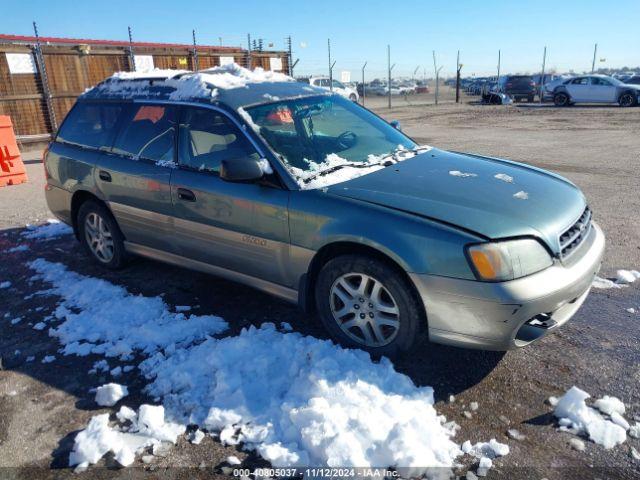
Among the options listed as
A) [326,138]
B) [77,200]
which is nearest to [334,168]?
[326,138]

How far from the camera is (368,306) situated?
3.18 meters

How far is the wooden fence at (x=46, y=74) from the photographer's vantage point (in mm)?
12844

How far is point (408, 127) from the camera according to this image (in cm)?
1795

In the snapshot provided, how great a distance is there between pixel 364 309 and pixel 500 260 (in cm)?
90

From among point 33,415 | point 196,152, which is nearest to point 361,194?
point 196,152

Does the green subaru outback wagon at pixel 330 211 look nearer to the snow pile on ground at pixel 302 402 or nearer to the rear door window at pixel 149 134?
the rear door window at pixel 149 134

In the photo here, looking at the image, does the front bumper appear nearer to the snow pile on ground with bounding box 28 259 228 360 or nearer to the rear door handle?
the snow pile on ground with bounding box 28 259 228 360

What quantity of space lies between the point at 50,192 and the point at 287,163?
3181 millimetres

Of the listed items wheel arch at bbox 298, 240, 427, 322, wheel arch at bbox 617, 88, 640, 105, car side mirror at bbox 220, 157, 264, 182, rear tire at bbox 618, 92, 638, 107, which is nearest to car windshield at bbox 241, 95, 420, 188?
car side mirror at bbox 220, 157, 264, 182

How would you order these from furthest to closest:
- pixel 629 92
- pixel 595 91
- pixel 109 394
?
pixel 595 91, pixel 629 92, pixel 109 394

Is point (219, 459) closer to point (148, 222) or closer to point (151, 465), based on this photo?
point (151, 465)

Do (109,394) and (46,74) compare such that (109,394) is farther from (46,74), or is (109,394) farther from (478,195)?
(46,74)

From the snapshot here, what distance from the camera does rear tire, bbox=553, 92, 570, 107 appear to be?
25.8 m

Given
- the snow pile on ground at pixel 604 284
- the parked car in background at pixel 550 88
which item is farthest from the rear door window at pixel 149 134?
the parked car in background at pixel 550 88
